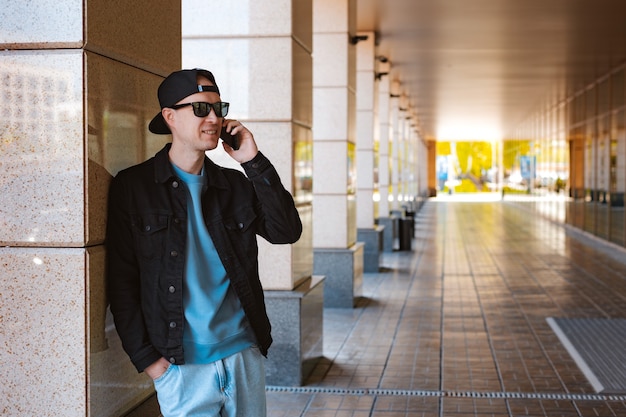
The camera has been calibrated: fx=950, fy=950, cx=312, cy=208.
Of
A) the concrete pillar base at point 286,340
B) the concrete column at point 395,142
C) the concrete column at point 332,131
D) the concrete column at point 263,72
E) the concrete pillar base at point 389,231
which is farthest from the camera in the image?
the concrete column at point 395,142

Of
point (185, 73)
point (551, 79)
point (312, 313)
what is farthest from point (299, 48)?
point (551, 79)

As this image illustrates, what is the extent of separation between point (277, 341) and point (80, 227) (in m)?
4.45

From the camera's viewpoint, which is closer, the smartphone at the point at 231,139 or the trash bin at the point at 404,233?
the smartphone at the point at 231,139

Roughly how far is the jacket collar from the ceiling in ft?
37.1

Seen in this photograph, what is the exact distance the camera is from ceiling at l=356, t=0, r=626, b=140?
14.6m

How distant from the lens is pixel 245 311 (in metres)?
3.01

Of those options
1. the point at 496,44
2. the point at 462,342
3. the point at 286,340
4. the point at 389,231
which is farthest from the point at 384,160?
the point at 286,340

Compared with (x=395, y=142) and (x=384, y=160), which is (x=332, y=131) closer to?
(x=384, y=160)

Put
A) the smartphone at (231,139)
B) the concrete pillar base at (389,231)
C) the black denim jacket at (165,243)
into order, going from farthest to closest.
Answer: the concrete pillar base at (389,231)
the smartphone at (231,139)
the black denim jacket at (165,243)

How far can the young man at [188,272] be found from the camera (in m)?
2.93

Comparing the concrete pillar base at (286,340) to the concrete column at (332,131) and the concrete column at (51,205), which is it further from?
the concrete column at (332,131)

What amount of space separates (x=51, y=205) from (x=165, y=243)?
15.3 inches

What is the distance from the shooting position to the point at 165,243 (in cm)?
293

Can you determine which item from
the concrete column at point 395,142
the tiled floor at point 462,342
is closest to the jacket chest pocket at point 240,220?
the tiled floor at point 462,342
